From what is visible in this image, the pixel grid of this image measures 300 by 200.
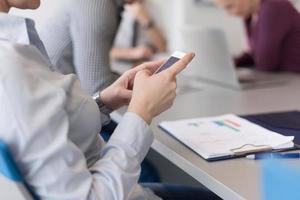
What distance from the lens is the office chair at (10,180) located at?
757 millimetres

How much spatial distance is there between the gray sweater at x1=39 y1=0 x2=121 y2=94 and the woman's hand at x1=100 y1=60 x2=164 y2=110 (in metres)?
0.26

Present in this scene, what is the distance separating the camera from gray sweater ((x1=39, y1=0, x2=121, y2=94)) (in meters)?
1.47

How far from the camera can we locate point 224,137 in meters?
1.19

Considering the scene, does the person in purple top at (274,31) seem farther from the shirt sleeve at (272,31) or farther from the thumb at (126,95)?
the thumb at (126,95)

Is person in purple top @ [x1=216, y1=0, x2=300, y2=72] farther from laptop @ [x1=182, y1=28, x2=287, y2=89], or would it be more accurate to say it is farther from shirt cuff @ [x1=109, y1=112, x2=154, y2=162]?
shirt cuff @ [x1=109, y1=112, x2=154, y2=162]

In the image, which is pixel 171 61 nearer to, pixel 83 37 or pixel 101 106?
pixel 101 106

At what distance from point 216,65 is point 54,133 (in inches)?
53.2

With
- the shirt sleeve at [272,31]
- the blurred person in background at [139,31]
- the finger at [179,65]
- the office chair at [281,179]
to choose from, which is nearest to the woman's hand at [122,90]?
the finger at [179,65]

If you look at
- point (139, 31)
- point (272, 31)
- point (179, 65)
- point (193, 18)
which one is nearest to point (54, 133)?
point (179, 65)

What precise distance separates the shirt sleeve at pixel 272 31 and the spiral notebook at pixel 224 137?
3.27 feet

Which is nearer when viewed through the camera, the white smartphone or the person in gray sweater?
the white smartphone

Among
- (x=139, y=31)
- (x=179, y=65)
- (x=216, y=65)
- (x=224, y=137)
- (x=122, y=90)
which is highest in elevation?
(x=179, y=65)

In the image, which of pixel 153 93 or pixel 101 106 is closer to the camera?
pixel 153 93

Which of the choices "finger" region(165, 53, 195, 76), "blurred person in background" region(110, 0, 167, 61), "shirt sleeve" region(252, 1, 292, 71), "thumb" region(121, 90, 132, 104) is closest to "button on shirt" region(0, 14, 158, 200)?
A: "finger" region(165, 53, 195, 76)
